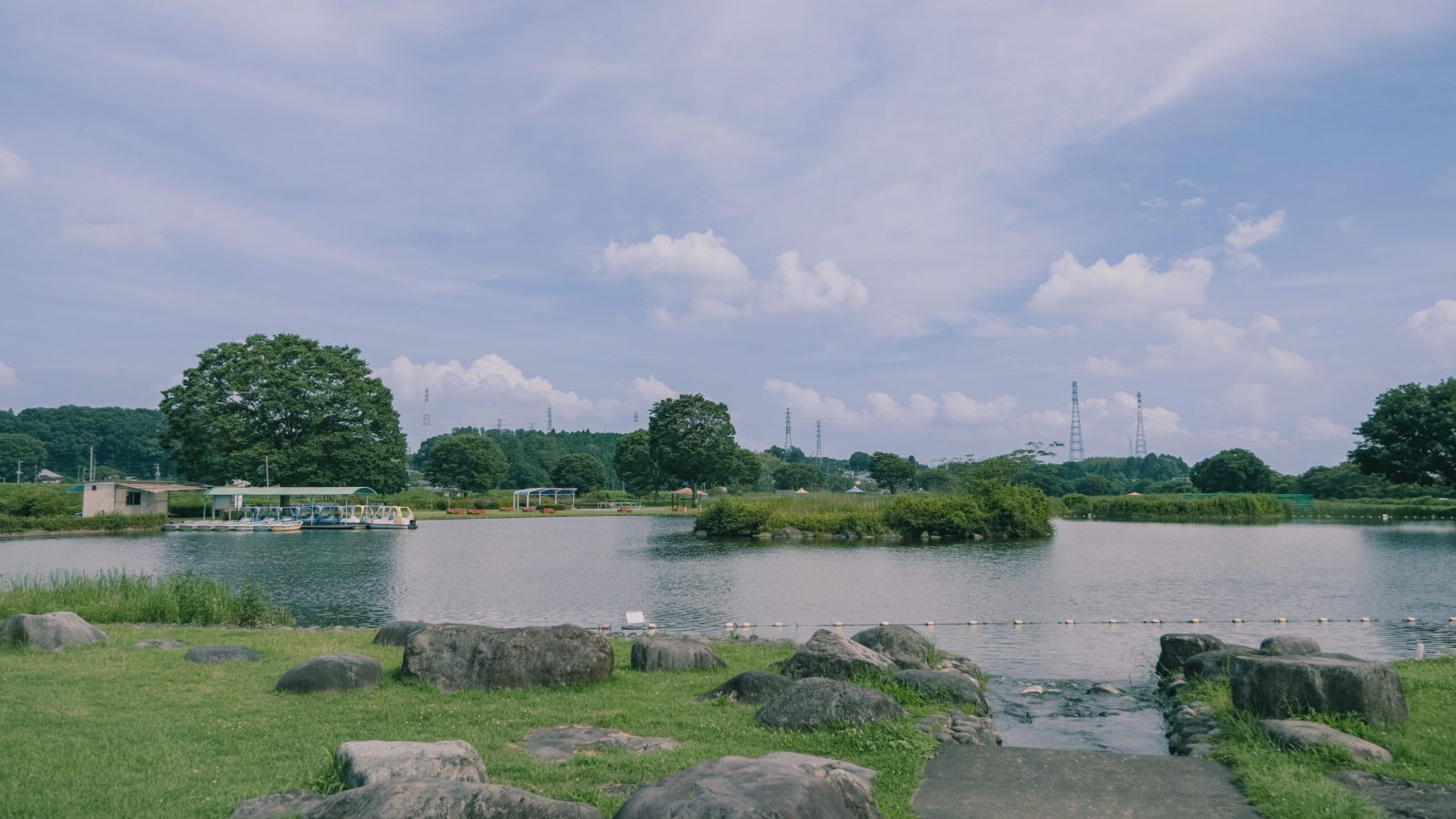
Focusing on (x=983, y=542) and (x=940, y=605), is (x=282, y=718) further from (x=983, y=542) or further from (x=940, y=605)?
(x=983, y=542)

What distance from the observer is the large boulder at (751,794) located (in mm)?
5219

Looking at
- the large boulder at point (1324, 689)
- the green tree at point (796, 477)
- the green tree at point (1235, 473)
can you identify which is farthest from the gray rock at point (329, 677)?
the green tree at point (796, 477)

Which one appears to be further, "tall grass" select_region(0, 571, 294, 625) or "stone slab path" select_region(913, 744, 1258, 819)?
"tall grass" select_region(0, 571, 294, 625)

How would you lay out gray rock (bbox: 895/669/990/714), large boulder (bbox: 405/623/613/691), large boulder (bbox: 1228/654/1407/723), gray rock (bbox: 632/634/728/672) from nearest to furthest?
large boulder (bbox: 1228/654/1407/723) → gray rock (bbox: 895/669/990/714) → large boulder (bbox: 405/623/613/691) → gray rock (bbox: 632/634/728/672)

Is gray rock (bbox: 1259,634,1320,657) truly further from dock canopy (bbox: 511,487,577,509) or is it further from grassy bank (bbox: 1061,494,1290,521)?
dock canopy (bbox: 511,487,577,509)

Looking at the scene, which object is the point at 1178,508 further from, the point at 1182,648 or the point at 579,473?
the point at 579,473

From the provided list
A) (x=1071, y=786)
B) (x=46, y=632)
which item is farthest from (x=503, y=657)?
(x=46, y=632)

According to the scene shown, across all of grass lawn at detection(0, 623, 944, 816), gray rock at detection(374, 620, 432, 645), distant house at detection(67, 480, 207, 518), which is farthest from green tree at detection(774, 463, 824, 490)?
grass lawn at detection(0, 623, 944, 816)

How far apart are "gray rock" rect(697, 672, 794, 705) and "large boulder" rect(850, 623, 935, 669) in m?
3.29

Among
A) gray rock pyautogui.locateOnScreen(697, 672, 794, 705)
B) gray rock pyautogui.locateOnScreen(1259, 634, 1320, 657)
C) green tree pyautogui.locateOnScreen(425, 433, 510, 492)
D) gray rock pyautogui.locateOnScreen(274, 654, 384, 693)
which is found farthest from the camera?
green tree pyautogui.locateOnScreen(425, 433, 510, 492)

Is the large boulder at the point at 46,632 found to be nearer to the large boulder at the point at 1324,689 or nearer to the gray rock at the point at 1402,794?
the large boulder at the point at 1324,689

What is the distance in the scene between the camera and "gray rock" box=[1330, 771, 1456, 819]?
22.5 ft

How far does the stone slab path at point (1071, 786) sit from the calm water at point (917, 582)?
6.14 meters

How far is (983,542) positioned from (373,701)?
39360 millimetres
